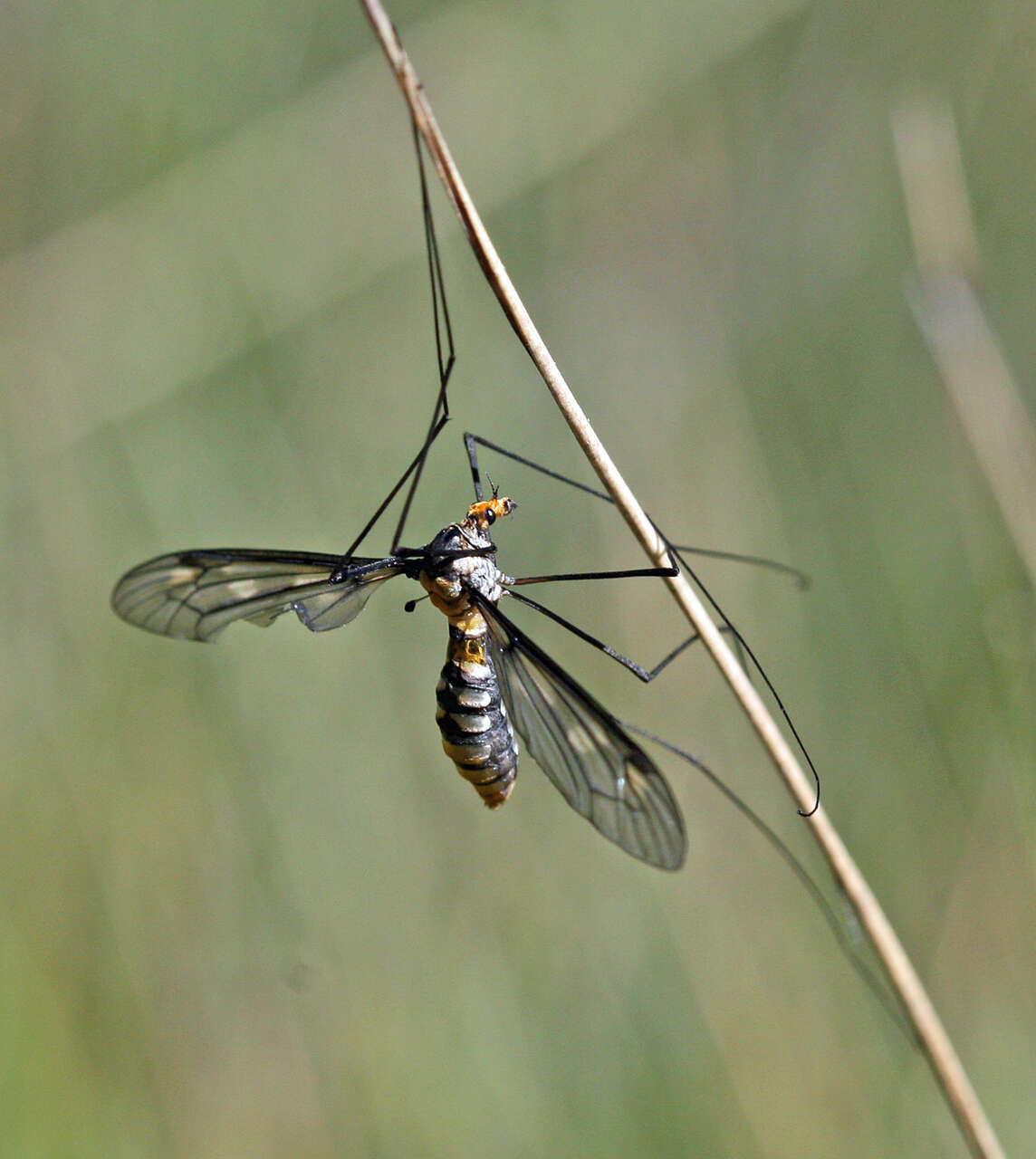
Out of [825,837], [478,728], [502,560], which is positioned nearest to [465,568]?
[478,728]

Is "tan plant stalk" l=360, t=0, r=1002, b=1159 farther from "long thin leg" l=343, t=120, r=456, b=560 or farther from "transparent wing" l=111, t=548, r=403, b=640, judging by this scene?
"transparent wing" l=111, t=548, r=403, b=640

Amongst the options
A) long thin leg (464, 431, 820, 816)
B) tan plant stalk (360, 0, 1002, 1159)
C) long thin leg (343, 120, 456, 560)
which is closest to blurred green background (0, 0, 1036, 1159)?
long thin leg (464, 431, 820, 816)

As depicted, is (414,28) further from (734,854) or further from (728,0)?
(734,854)

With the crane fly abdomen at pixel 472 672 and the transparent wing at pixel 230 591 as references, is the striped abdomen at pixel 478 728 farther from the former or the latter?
the transparent wing at pixel 230 591

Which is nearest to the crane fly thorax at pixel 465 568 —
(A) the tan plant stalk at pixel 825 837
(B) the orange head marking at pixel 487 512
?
(B) the orange head marking at pixel 487 512

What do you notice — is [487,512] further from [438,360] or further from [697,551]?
[697,551]

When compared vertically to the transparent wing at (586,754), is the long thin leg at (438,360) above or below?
above

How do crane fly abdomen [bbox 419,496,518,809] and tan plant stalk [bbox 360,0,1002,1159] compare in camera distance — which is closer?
tan plant stalk [bbox 360,0,1002,1159]
